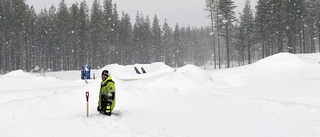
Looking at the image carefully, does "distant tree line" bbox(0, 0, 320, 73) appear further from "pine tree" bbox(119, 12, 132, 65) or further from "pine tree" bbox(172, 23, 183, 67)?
"pine tree" bbox(172, 23, 183, 67)

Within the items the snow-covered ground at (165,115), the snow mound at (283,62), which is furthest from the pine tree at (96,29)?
the snow-covered ground at (165,115)

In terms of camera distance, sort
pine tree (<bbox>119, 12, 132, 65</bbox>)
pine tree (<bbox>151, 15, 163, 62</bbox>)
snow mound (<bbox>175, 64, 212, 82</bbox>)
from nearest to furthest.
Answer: snow mound (<bbox>175, 64, 212, 82</bbox>), pine tree (<bbox>119, 12, 132, 65</bbox>), pine tree (<bbox>151, 15, 163, 62</bbox>)

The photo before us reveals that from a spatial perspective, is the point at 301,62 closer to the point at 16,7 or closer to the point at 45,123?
the point at 45,123

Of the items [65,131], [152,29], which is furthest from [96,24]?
[65,131]

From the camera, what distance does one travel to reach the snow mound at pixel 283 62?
81.6ft

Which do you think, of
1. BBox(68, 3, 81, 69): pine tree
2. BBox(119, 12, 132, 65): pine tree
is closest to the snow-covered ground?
BBox(68, 3, 81, 69): pine tree

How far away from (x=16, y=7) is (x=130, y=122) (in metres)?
52.3

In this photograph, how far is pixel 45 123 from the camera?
870 cm

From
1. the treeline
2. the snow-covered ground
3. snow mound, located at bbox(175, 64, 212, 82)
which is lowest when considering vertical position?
the snow-covered ground

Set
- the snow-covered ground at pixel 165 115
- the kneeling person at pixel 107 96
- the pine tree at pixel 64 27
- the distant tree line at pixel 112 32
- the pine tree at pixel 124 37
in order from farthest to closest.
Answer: the pine tree at pixel 124 37
the pine tree at pixel 64 27
the distant tree line at pixel 112 32
the kneeling person at pixel 107 96
the snow-covered ground at pixel 165 115

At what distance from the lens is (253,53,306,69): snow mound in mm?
24870

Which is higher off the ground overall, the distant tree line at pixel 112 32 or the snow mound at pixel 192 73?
the distant tree line at pixel 112 32

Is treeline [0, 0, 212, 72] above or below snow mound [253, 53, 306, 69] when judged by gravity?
above

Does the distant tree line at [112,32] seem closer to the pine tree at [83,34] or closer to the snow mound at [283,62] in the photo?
the pine tree at [83,34]
